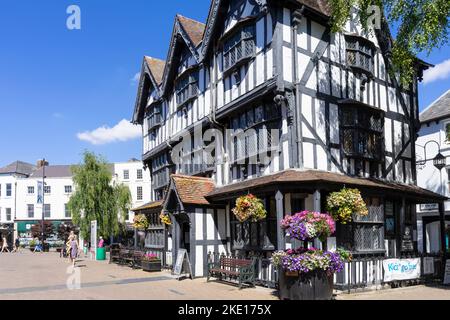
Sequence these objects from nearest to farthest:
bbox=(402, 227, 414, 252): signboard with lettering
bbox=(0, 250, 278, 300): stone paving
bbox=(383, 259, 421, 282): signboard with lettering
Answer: bbox=(0, 250, 278, 300): stone paving < bbox=(383, 259, 421, 282): signboard with lettering < bbox=(402, 227, 414, 252): signboard with lettering

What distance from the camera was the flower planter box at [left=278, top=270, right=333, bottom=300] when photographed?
12.3 meters

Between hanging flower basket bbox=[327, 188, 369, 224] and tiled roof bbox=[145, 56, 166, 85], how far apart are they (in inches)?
616

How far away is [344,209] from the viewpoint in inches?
559

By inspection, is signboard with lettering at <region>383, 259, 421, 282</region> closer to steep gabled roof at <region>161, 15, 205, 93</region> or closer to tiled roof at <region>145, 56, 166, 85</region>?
steep gabled roof at <region>161, 15, 205, 93</region>

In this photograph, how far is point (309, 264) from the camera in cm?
1215

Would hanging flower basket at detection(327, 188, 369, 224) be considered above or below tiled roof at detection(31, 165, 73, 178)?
below

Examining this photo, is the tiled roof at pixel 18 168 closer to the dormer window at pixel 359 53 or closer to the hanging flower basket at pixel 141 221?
the hanging flower basket at pixel 141 221

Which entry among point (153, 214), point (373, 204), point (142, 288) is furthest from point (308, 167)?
point (153, 214)

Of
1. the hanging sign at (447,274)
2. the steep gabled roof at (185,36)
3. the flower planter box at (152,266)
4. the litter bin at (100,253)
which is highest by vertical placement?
the steep gabled roof at (185,36)

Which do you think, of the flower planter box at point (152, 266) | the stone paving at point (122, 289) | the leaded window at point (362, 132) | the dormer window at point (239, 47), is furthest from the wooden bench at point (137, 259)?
the leaded window at point (362, 132)

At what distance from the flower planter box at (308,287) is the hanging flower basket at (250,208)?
3042 mm

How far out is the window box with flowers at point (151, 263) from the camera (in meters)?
21.5

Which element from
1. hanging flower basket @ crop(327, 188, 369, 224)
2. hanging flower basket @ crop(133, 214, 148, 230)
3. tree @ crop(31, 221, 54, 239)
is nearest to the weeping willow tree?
hanging flower basket @ crop(133, 214, 148, 230)
